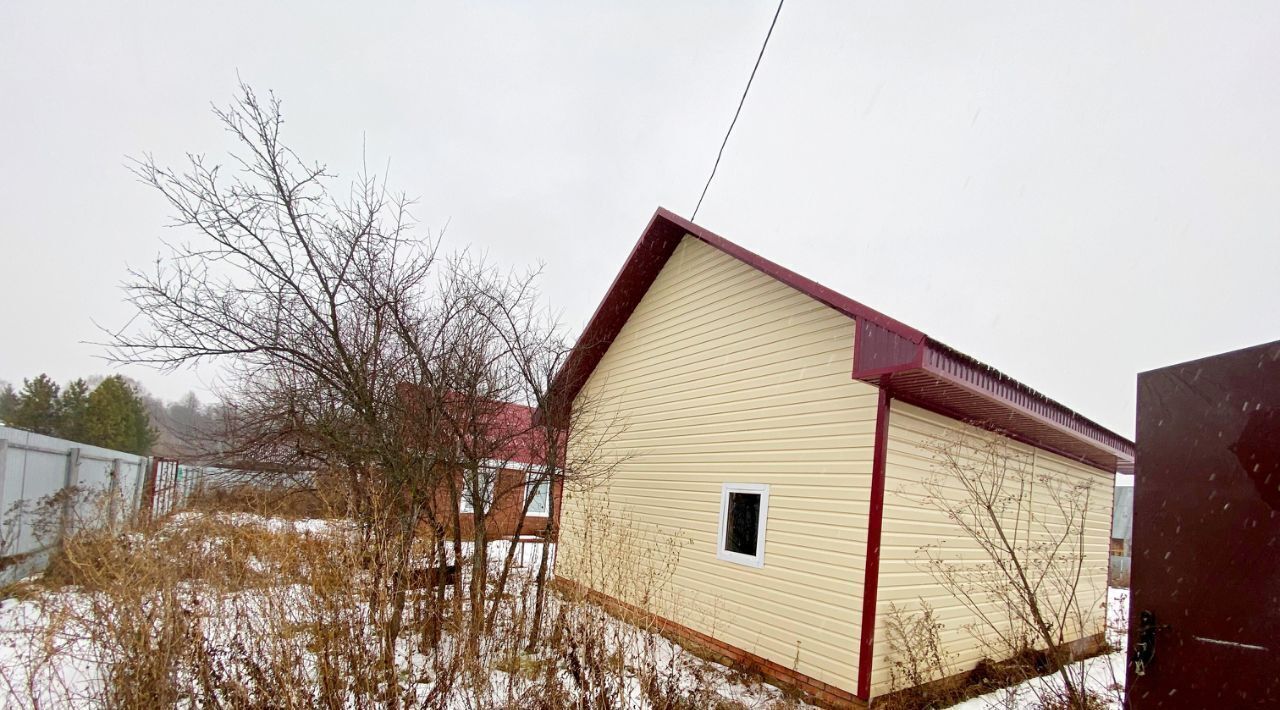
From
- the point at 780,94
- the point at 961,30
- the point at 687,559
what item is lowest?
the point at 687,559

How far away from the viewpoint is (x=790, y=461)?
6.21m

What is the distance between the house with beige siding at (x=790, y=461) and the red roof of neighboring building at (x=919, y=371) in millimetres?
20

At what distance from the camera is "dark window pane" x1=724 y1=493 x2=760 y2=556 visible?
656cm

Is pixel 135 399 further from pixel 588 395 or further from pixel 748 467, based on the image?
pixel 748 467

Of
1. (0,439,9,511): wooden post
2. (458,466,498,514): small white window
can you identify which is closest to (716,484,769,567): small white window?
(458,466,498,514): small white window

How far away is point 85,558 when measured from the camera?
430 centimetres

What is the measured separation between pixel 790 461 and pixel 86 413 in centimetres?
3222

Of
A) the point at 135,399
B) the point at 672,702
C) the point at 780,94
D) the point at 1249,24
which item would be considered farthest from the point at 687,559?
the point at 135,399

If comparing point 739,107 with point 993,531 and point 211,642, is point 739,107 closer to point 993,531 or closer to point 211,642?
point 993,531

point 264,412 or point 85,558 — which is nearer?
Answer: point 85,558

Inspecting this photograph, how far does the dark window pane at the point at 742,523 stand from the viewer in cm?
656

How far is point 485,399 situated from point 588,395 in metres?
3.67

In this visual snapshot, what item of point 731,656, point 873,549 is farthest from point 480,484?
point 873,549

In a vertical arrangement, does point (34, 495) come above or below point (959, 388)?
below
